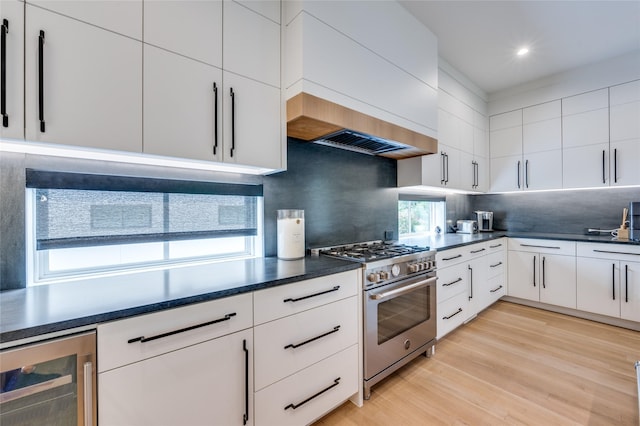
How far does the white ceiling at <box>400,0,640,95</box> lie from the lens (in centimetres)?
217

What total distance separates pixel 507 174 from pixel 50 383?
4.54m

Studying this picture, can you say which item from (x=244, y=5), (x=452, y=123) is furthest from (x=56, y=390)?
(x=452, y=123)

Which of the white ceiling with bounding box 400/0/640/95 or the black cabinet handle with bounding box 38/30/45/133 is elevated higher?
the white ceiling with bounding box 400/0/640/95

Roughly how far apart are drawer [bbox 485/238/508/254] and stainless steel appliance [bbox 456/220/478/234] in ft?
1.05

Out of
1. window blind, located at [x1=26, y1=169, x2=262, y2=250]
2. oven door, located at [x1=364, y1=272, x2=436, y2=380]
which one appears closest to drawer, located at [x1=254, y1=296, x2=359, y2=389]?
oven door, located at [x1=364, y1=272, x2=436, y2=380]

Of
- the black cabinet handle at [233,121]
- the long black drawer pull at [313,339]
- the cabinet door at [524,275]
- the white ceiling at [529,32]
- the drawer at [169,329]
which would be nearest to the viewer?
the drawer at [169,329]

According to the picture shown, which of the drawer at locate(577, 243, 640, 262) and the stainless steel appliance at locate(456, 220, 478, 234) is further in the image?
the stainless steel appliance at locate(456, 220, 478, 234)

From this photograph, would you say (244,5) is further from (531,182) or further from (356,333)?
(531,182)

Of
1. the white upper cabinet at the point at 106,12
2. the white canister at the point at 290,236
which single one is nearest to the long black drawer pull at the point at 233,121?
the white upper cabinet at the point at 106,12

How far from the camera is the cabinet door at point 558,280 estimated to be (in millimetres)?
2932

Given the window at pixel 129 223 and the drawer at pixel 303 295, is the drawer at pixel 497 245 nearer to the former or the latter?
the drawer at pixel 303 295

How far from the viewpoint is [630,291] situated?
2.61m

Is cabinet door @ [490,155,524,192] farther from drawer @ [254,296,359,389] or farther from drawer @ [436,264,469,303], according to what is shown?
drawer @ [254,296,359,389]

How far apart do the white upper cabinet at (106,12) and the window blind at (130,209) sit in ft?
2.20
